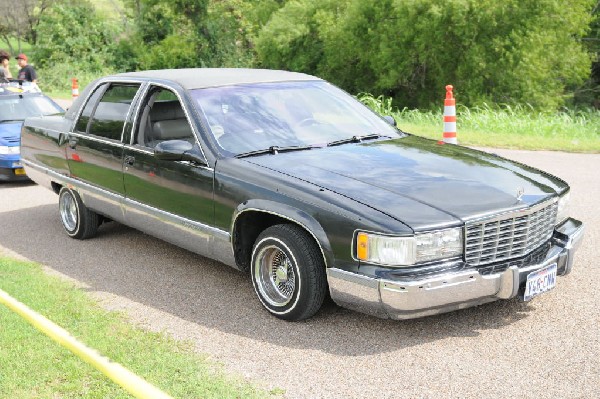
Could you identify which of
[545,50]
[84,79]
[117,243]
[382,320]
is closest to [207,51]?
[84,79]

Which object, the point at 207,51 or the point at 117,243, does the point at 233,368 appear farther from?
the point at 207,51

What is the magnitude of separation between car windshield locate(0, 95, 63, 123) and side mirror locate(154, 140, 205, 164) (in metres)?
6.63

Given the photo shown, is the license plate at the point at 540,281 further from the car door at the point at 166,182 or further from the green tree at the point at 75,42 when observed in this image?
the green tree at the point at 75,42

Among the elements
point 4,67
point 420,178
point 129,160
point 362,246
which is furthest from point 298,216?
point 4,67

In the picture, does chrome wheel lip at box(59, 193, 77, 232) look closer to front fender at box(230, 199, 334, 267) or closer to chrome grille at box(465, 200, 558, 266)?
front fender at box(230, 199, 334, 267)

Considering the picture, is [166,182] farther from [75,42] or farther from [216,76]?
[75,42]

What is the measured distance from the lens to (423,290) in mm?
4203

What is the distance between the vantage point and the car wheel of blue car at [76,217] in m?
7.18

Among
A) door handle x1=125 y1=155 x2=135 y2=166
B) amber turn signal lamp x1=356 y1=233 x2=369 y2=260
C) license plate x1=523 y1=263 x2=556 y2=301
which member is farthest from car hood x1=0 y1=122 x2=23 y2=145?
license plate x1=523 y1=263 x2=556 y2=301

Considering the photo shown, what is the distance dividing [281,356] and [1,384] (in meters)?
1.56

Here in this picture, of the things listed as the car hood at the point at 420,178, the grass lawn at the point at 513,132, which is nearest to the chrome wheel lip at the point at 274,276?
the car hood at the point at 420,178

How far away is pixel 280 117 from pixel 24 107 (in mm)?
7299

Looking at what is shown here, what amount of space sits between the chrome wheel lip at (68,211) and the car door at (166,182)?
129cm

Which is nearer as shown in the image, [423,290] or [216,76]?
[423,290]
